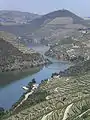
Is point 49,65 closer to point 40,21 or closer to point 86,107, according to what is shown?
point 86,107

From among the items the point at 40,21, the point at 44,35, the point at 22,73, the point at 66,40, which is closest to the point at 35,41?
the point at 44,35

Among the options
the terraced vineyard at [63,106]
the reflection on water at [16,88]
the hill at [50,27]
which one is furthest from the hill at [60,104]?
the hill at [50,27]

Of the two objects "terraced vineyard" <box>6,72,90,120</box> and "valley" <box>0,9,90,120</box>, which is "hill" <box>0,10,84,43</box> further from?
"terraced vineyard" <box>6,72,90,120</box>

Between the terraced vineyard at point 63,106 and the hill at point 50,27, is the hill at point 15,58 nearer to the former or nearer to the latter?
the terraced vineyard at point 63,106

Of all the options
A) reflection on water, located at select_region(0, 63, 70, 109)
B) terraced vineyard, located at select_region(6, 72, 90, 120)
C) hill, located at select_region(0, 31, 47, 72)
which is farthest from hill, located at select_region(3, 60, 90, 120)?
hill, located at select_region(0, 31, 47, 72)

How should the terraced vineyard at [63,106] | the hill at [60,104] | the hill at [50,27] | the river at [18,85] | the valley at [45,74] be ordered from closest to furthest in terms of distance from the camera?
the terraced vineyard at [63,106]
the hill at [60,104]
the valley at [45,74]
the river at [18,85]
the hill at [50,27]
